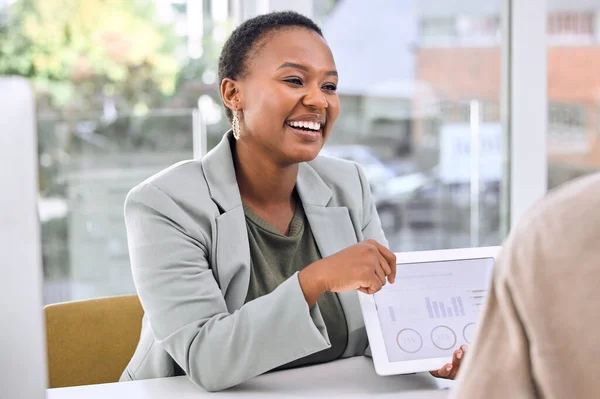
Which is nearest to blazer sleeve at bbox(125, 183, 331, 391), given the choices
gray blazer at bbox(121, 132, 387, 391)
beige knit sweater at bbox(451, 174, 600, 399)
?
gray blazer at bbox(121, 132, 387, 391)

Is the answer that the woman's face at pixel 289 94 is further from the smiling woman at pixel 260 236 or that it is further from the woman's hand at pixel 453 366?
the woman's hand at pixel 453 366

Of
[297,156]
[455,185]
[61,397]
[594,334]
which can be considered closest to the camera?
[594,334]

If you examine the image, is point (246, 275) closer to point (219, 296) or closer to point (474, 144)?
point (219, 296)

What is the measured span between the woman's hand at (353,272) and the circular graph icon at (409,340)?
88 mm

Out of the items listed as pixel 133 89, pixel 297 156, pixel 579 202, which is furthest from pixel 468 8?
pixel 579 202

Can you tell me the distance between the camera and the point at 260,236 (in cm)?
162

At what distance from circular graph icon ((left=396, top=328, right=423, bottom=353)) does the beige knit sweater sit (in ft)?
2.73

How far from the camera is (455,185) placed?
3.06 m

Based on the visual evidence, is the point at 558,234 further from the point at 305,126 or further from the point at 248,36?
the point at 248,36

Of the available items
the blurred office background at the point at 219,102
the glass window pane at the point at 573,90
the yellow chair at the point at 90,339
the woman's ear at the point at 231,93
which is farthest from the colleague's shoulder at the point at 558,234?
the glass window pane at the point at 573,90

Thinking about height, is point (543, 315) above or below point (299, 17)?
below

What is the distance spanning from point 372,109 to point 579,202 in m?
2.49

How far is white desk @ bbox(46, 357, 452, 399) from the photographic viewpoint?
127 centimetres

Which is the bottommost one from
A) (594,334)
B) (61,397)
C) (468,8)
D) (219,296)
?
(61,397)
